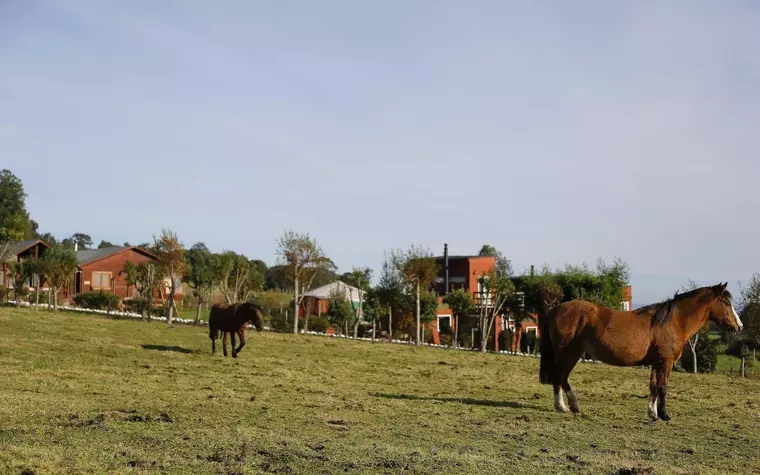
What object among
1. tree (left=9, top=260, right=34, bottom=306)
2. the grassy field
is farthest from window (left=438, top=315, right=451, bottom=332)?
the grassy field

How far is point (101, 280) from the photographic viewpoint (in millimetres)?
65000

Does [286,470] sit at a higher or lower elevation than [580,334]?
lower

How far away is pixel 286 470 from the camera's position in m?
7.47

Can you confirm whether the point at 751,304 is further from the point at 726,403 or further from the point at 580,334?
the point at 580,334

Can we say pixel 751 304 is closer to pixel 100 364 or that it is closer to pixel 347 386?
pixel 347 386

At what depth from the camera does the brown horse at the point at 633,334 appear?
42.2 feet

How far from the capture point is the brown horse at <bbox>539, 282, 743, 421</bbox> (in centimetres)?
1285

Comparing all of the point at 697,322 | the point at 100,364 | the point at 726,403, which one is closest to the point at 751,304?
the point at 726,403

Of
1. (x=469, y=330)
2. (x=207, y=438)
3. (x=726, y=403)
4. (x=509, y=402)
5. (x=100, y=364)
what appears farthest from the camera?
(x=469, y=330)

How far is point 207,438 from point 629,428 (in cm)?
666

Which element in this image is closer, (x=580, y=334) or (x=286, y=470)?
(x=286, y=470)

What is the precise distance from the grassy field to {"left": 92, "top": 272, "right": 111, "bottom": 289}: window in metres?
44.2

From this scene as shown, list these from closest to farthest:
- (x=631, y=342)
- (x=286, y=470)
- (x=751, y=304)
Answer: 1. (x=286, y=470)
2. (x=631, y=342)
3. (x=751, y=304)

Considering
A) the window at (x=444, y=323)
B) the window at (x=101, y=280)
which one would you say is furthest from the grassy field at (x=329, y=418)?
the window at (x=101, y=280)
